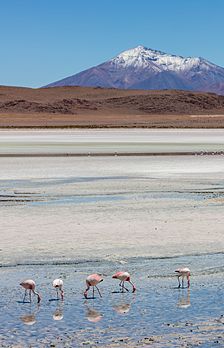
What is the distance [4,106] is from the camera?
13438 cm

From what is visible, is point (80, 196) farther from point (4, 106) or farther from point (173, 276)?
point (4, 106)

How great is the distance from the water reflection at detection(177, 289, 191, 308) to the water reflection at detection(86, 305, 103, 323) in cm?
93

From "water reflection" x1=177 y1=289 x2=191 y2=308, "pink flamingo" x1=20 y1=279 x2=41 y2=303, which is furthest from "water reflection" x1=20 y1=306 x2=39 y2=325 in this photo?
"water reflection" x1=177 y1=289 x2=191 y2=308

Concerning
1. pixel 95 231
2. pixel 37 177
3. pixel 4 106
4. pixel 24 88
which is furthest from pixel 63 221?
pixel 24 88

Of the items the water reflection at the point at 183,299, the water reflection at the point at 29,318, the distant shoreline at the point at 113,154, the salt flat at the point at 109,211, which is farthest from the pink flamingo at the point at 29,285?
the distant shoreline at the point at 113,154

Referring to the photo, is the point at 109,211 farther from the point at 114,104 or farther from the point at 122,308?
the point at 114,104

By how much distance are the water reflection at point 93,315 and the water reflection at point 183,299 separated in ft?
3.05

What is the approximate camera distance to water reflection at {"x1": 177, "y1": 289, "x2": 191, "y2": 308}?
30.8ft

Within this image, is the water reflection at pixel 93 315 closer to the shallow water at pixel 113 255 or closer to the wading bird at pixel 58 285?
the shallow water at pixel 113 255

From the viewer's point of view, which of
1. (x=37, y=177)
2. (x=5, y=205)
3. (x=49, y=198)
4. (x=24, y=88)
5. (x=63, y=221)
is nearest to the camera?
(x=63, y=221)

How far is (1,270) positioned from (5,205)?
7135mm

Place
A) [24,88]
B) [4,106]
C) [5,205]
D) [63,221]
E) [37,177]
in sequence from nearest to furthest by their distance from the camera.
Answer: [63,221], [5,205], [37,177], [4,106], [24,88]

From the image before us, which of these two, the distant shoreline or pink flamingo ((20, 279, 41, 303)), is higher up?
the distant shoreline

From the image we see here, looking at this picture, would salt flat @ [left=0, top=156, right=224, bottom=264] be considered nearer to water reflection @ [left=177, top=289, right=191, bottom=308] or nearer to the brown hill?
water reflection @ [left=177, top=289, right=191, bottom=308]
